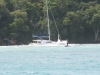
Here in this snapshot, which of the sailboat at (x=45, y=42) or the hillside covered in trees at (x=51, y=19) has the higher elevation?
the hillside covered in trees at (x=51, y=19)

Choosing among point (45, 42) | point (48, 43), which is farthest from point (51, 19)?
point (48, 43)

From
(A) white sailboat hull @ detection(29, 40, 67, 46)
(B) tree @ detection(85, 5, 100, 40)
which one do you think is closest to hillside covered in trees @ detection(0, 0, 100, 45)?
(B) tree @ detection(85, 5, 100, 40)

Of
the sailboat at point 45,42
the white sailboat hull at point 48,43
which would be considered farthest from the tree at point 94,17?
the white sailboat hull at point 48,43

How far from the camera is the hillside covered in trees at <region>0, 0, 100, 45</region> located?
70.4 meters

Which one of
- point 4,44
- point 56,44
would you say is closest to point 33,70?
point 56,44

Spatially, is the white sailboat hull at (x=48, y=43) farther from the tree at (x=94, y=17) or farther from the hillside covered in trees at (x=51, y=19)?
the tree at (x=94, y=17)

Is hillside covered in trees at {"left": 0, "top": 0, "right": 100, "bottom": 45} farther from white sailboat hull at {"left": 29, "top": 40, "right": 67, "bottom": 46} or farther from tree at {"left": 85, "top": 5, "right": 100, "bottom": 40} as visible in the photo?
white sailboat hull at {"left": 29, "top": 40, "right": 67, "bottom": 46}

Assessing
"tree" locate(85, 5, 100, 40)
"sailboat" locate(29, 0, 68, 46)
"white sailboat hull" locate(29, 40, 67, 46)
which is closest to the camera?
"white sailboat hull" locate(29, 40, 67, 46)

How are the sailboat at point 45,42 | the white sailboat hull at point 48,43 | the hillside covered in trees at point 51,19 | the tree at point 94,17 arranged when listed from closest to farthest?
the white sailboat hull at point 48,43 < the sailboat at point 45,42 < the hillside covered in trees at point 51,19 < the tree at point 94,17

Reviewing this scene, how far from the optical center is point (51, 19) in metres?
73.2

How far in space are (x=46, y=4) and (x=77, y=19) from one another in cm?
633

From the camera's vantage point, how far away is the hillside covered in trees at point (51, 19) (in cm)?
7038

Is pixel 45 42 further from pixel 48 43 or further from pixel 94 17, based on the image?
pixel 94 17

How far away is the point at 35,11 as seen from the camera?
75.1 meters
